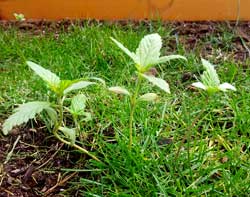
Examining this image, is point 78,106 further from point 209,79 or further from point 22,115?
point 209,79

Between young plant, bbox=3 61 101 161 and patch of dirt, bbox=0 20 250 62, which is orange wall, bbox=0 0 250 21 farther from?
young plant, bbox=3 61 101 161

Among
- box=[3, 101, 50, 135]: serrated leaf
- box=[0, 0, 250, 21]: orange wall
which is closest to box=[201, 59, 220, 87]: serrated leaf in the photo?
box=[3, 101, 50, 135]: serrated leaf

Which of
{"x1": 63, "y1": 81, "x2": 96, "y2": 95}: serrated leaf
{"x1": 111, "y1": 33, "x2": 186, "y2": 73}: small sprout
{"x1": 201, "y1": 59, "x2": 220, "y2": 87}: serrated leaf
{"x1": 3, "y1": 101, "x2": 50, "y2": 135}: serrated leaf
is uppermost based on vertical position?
{"x1": 111, "y1": 33, "x2": 186, "y2": 73}: small sprout

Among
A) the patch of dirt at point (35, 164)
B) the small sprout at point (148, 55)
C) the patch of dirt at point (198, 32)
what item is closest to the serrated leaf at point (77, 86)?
the small sprout at point (148, 55)

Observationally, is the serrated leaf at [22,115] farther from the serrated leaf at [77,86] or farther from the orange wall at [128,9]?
the orange wall at [128,9]

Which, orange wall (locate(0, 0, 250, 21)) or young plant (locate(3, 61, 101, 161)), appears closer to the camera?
young plant (locate(3, 61, 101, 161))

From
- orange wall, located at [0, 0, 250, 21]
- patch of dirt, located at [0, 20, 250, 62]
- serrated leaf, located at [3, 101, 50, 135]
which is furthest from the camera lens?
orange wall, located at [0, 0, 250, 21]
